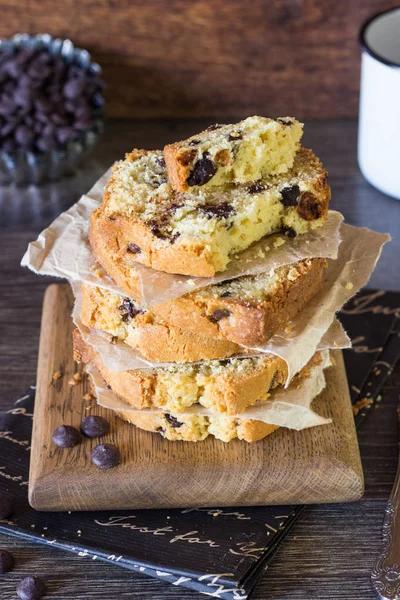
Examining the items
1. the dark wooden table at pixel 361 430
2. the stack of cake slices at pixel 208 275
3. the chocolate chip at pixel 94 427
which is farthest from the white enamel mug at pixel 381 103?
the chocolate chip at pixel 94 427

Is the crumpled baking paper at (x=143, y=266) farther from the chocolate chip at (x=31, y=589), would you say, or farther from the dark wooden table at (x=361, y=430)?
the chocolate chip at (x=31, y=589)

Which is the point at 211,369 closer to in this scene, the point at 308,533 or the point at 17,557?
the point at 308,533

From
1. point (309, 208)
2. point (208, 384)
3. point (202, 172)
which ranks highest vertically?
point (202, 172)

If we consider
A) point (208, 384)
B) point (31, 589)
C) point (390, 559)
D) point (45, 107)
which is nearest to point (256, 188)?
point (208, 384)

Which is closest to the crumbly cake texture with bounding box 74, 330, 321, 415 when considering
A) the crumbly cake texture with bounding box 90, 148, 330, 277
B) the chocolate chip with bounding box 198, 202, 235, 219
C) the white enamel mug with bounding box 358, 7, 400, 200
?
the crumbly cake texture with bounding box 90, 148, 330, 277

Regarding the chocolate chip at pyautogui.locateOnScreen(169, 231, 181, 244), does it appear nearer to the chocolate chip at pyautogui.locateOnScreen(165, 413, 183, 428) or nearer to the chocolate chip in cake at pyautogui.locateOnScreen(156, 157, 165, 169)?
the chocolate chip in cake at pyautogui.locateOnScreen(156, 157, 165, 169)

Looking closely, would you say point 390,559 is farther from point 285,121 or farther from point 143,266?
point 285,121
